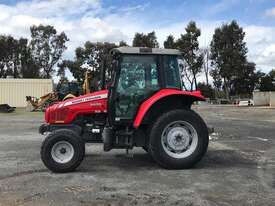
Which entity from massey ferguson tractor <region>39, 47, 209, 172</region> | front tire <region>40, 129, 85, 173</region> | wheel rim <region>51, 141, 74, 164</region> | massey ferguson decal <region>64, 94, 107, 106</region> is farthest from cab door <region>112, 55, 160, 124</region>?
wheel rim <region>51, 141, 74, 164</region>

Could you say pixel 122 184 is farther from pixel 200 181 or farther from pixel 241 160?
pixel 241 160

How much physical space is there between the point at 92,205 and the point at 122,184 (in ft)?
4.51

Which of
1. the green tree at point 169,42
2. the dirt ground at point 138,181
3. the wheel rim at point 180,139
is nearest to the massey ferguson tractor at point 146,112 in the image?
the wheel rim at point 180,139

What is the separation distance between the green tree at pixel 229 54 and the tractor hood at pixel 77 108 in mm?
60773

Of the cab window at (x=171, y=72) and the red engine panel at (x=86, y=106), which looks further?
the cab window at (x=171, y=72)

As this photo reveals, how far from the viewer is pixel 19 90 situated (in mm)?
53219

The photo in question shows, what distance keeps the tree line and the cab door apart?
181ft

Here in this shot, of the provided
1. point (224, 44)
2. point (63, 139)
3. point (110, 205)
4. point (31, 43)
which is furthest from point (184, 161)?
point (31, 43)

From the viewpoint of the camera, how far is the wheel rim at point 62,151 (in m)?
8.91

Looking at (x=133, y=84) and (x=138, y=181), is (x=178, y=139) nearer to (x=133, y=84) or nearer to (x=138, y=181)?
(x=133, y=84)

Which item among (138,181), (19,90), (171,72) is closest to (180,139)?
(171,72)

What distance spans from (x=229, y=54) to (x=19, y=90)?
30.7 meters

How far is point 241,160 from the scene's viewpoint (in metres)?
10.3

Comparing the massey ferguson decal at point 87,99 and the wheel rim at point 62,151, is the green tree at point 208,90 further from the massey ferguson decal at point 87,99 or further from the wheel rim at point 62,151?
the wheel rim at point 62,151
